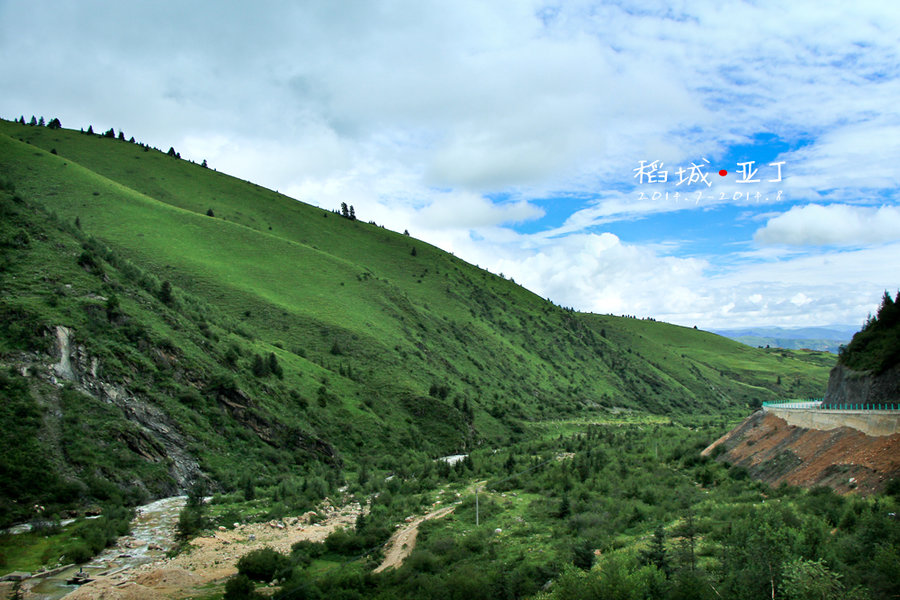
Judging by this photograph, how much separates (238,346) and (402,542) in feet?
99.0

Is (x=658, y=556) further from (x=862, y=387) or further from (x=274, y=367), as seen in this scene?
(x=274, y=367)

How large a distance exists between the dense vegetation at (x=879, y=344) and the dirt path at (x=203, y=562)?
30485 mm

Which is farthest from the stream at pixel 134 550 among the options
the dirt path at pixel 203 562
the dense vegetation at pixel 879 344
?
the dense vegetation at pixel 879 344

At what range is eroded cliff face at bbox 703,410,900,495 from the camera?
19.6 meters

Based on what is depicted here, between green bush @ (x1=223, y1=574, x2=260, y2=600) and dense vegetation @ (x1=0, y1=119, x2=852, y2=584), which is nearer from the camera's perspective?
green bush @ (x1=223, y1=574, x2=260, y2=600)

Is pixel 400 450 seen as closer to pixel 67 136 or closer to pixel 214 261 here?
pixel 214 261

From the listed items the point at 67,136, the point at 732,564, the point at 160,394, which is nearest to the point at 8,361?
the point at 160,394

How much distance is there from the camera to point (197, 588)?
64.5 feet

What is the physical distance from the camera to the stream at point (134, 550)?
62.5ft

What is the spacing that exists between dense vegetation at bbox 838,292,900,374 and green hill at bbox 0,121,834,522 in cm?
3345

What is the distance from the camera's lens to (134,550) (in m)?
22.8

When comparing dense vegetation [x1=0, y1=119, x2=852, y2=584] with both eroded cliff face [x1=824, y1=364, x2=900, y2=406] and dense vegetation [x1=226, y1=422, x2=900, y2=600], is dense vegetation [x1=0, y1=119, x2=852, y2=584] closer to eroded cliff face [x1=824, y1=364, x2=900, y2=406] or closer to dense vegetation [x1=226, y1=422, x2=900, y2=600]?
dense vegetation [x1=226, y1=422, x2=900, y2=600]

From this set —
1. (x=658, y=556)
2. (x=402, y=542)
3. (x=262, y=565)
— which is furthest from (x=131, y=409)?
(x=658, y=556)

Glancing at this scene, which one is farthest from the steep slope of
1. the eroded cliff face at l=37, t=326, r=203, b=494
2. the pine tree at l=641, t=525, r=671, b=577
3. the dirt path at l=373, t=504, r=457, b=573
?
the eroded cliff face at l=37, t=326, r=203, b=494
